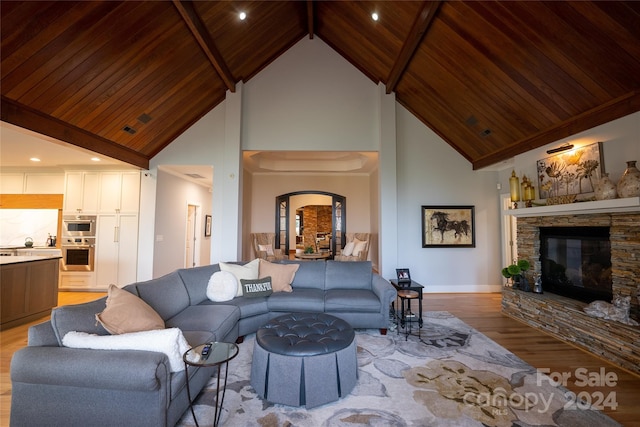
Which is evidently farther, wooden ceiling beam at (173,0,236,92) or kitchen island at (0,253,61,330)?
kitchen island at (0,253,61,330)

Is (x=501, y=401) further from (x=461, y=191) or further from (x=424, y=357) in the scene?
(x=461, y=191)

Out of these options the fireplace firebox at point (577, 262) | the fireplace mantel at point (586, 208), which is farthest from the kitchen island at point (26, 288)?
the fireplace firebox at point (577, 262)

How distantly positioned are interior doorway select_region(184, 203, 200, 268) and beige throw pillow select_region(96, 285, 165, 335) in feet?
19.4

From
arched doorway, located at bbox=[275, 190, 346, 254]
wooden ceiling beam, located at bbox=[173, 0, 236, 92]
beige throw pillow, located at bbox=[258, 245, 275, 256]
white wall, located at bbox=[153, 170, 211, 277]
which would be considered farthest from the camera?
arched doorway, located at bbox=[275, 190, 346, 254]

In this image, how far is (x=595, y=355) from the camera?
9.65 ft

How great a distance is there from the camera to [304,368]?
2.05 meters

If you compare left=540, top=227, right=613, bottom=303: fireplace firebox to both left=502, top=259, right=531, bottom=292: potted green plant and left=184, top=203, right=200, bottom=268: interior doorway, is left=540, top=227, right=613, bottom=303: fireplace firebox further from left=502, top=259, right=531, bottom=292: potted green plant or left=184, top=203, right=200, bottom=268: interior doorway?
left=184, top=203, right=200, bottom=268: interior doorway

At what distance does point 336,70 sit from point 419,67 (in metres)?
1.78

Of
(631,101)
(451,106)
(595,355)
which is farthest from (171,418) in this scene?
(451,106)

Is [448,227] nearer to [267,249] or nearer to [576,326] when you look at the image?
[576,326]

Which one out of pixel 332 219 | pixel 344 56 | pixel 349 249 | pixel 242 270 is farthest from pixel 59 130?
pixel 332 219

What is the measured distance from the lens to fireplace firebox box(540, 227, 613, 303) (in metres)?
3.36

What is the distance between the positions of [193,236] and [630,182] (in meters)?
8.65

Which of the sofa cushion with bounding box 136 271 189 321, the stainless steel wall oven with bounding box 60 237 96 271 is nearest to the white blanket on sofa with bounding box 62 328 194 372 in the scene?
the sofa cushion with bounding box 136 271 189 321
